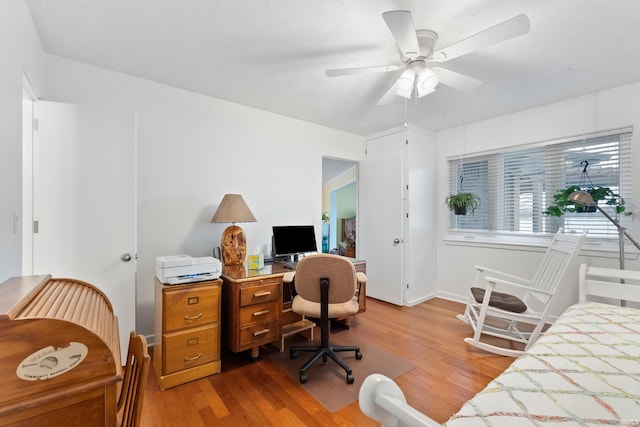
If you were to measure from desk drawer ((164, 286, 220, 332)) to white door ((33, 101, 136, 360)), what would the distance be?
44cm

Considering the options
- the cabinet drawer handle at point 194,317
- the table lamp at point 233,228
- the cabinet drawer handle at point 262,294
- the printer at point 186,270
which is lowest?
the cabinet drawer handle at point 194,317

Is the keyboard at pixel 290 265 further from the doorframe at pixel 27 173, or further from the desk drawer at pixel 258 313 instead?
the doorframe at pixel 27 173

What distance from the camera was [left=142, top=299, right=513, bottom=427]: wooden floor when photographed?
5.50 ft

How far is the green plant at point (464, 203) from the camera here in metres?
3.55

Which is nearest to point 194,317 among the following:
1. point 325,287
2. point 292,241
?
point 325,287

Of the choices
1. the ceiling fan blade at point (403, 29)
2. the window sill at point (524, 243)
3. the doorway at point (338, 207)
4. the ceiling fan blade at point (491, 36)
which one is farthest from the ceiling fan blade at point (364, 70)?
the doorway at point (338, 207)

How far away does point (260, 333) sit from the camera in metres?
Result: 2.32

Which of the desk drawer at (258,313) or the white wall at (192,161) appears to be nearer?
the desk drawer at (258,313)

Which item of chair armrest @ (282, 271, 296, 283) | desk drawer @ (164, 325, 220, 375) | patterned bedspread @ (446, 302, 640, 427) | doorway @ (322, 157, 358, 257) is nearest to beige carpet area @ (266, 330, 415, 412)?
desk drawer @ (164, 325, 220, 375)

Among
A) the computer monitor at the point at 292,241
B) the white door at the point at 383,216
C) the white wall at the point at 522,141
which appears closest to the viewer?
the white wall at the point at 522,141

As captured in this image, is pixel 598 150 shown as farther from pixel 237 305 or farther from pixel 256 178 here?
pixel 237 305

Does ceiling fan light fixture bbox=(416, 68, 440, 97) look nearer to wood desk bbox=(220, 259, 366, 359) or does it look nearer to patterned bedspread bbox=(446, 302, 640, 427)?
patterned bedspread bbox=(446, 302, 640, 427)

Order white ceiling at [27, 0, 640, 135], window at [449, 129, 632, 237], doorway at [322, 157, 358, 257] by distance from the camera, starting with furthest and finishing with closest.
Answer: doorway at [322, 157, 358, 257]
window at [449, 129, 632, 237]
white ceiling at [27, 0, 640, 135]

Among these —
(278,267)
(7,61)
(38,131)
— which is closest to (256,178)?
(278,267)
